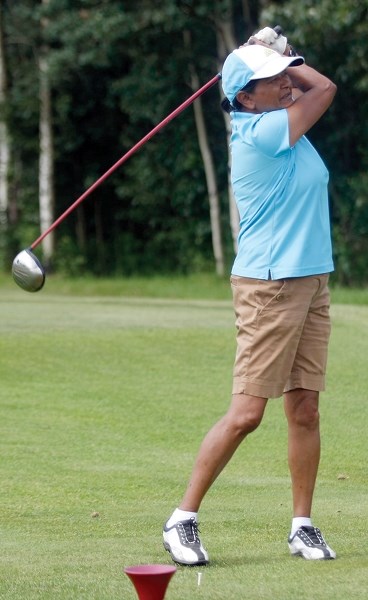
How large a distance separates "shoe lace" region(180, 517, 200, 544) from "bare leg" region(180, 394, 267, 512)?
0.07 meters

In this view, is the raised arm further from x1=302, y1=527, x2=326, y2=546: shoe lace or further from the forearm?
x1=302, y1=527, x2=326, y2=546: shoe lace

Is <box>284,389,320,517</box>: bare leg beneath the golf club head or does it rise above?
beneath

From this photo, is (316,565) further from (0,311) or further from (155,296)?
(155,296)

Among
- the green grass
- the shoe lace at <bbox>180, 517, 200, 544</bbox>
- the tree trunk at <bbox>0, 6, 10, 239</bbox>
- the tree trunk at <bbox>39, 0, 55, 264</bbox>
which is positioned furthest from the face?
the tree trunk at <bbox>0, 6, 10, 239</bbox>

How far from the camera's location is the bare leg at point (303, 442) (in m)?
5.50

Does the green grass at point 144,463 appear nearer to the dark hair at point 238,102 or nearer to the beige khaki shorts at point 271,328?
the beige khaki shorts at point 271,328

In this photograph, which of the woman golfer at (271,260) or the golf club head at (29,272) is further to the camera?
the golf club head at (29,272)

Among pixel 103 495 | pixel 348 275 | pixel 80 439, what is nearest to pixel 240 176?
pixel 103 495

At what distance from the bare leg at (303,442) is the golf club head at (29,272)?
1.31 m

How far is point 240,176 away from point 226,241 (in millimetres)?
24949

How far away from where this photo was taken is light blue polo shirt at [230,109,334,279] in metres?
5.29

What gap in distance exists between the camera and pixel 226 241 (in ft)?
99.4

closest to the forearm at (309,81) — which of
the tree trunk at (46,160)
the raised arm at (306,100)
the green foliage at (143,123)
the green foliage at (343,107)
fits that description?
the raised arm at (306,100)

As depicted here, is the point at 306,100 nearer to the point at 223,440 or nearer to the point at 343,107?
the point at 223,440
